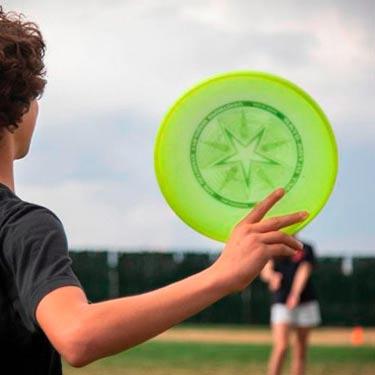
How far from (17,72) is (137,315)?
0.71 meters

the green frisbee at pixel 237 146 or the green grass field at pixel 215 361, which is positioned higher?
the green frisbee at pixel 237 146

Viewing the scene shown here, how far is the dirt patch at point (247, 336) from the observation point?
22469 millimetres

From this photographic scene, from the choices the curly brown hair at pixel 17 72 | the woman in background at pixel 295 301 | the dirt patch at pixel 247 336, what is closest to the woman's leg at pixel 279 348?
the woman in background at pixel 295 301

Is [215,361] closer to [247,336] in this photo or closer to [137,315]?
[247,336]

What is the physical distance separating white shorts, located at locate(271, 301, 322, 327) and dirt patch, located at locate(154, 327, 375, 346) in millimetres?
9480

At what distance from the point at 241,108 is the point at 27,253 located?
2.55ft

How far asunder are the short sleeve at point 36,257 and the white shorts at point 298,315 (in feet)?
32.8

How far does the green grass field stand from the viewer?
13969 mm

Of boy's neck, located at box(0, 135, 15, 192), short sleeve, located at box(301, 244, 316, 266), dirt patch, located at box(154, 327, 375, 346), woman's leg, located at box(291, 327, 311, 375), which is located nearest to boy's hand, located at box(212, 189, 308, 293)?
boy's neck, located at box(0, 135, 15, 192)

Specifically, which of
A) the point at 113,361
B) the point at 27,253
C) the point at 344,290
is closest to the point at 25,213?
the point at 27,253

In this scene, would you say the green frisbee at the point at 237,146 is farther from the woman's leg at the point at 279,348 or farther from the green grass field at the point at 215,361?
the green grass field at the point at 215,361

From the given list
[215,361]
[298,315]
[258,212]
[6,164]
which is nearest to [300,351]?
[298,315]

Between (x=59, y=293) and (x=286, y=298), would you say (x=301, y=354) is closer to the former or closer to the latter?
(x=286, y=298)

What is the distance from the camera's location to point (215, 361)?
15594 millimetres
